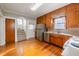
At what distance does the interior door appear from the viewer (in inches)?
212

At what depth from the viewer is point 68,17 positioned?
3.91 m

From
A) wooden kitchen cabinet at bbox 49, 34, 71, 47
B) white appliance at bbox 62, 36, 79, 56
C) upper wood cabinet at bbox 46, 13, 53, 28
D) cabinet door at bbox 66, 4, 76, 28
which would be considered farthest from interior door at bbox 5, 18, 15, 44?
white appliance at bbox 62, 36, 79, 56

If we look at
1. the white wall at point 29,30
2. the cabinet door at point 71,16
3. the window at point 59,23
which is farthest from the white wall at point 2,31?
the cabinet door at point 71,16

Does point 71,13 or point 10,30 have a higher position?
point 71,13

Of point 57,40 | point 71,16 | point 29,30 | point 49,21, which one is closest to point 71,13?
point 71,16

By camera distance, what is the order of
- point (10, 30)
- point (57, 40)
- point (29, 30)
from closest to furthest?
point (57, 40) < point (10, 30) < point (29, 30)

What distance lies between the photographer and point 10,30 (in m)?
5.59

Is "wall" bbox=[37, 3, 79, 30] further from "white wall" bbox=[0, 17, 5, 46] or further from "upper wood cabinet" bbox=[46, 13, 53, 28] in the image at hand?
"white wall" bbox=[0, 17, 5, 46]

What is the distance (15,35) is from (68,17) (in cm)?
382

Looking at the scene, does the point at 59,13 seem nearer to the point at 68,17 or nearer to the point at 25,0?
the point at 68,17

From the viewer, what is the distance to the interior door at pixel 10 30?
5.39 m

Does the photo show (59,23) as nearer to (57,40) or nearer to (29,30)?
(57,40)

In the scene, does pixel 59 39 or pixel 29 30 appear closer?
pixel 59 39

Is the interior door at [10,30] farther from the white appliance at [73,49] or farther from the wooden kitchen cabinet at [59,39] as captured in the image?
the white appliance at [73,49]
